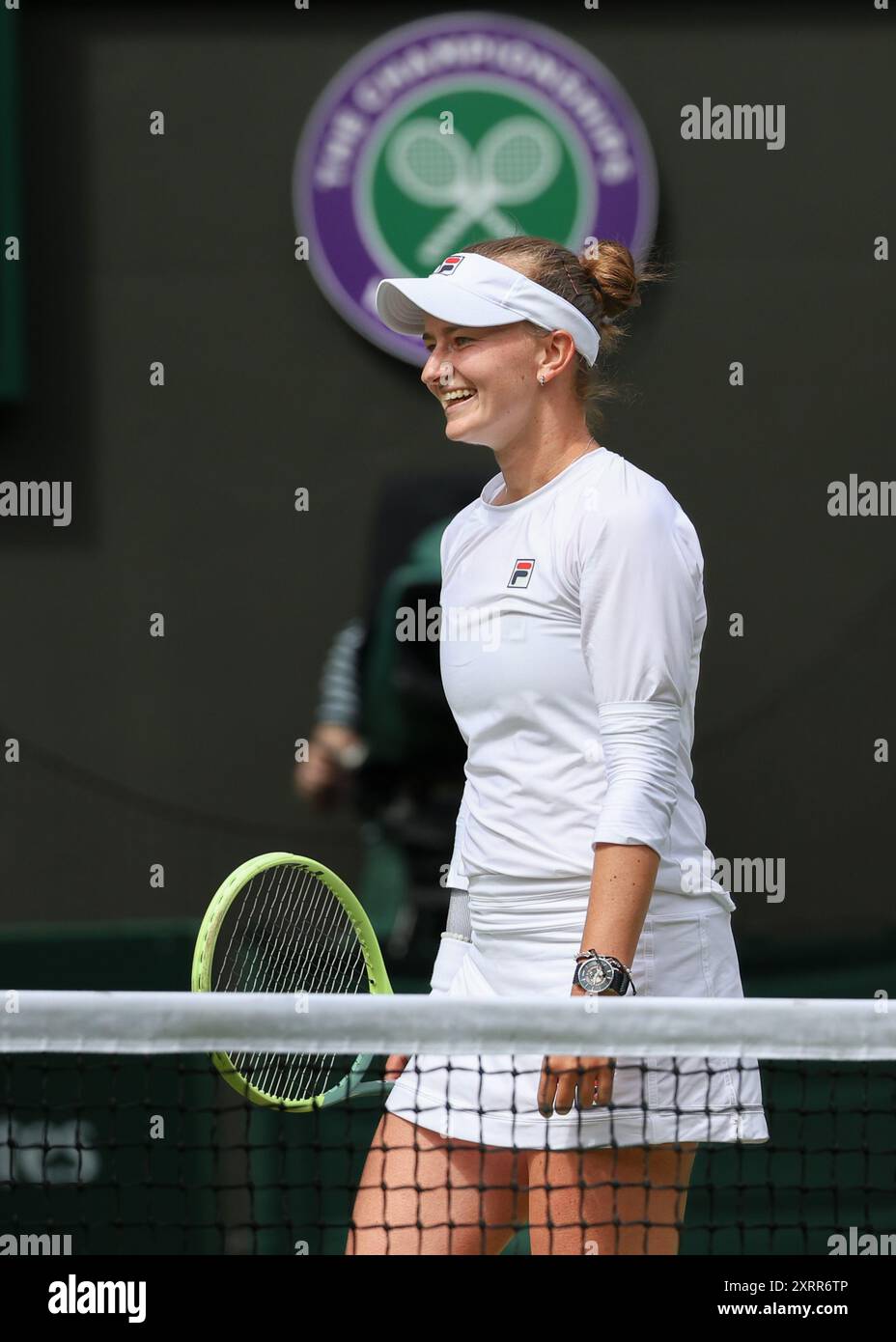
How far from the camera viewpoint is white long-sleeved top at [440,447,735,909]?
2.32 m

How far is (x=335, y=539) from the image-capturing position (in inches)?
196

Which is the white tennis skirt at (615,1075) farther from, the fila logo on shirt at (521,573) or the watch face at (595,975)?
the fila logo on shirt at (521,573)

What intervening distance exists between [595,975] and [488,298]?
84 centimetres

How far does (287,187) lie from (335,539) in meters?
0.83

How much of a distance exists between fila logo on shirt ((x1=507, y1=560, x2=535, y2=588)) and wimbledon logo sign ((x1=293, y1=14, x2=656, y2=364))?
2.52m

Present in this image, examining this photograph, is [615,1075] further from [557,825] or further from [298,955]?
[298,955]

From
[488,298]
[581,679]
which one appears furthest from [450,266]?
[581,679]

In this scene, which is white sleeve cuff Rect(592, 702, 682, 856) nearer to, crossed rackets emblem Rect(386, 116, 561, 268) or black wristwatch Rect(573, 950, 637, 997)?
black wristwatch Rect(573, 950, 637, 997)

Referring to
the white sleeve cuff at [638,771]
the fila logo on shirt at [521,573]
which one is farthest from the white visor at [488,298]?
the white sleeve cuff at [638,771]

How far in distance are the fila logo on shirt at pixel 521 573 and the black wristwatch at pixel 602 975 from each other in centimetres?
45

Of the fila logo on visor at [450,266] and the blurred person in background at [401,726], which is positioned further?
the blurred person in background at [401,726]

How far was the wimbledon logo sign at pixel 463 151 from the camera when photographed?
16.1ft
